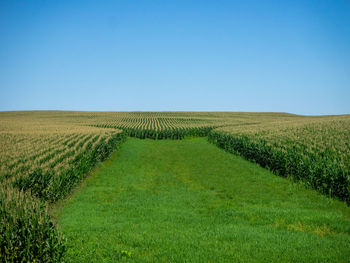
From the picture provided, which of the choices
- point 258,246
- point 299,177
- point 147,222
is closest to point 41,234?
point 147,222

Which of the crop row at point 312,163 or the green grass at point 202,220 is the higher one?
the crop row at point 312,163

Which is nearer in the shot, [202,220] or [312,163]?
[202,220]

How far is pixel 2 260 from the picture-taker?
614 cm

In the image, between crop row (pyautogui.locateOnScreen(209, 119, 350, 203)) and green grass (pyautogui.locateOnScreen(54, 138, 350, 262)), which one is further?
crop row (pyautogui.locateOnScreen(209, 119, 350, 203))

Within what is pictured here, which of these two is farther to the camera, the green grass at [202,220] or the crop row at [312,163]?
the crop row at [312,163]

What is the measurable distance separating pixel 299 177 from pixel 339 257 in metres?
10.0

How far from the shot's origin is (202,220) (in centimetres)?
1032

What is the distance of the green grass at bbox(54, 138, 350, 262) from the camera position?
7.61m

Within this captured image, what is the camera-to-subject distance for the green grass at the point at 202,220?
7609 mm

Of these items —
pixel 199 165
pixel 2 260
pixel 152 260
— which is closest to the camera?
pixel 2 260

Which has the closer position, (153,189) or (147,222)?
(147,222)

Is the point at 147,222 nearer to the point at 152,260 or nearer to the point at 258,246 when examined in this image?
the point at 152,260

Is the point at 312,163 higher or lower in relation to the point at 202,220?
higher

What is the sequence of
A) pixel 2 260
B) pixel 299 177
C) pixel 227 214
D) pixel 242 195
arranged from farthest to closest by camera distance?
Answer: pixel 299 177 → pixel 242 195 → pixel 227 214 → pixel 2 260
